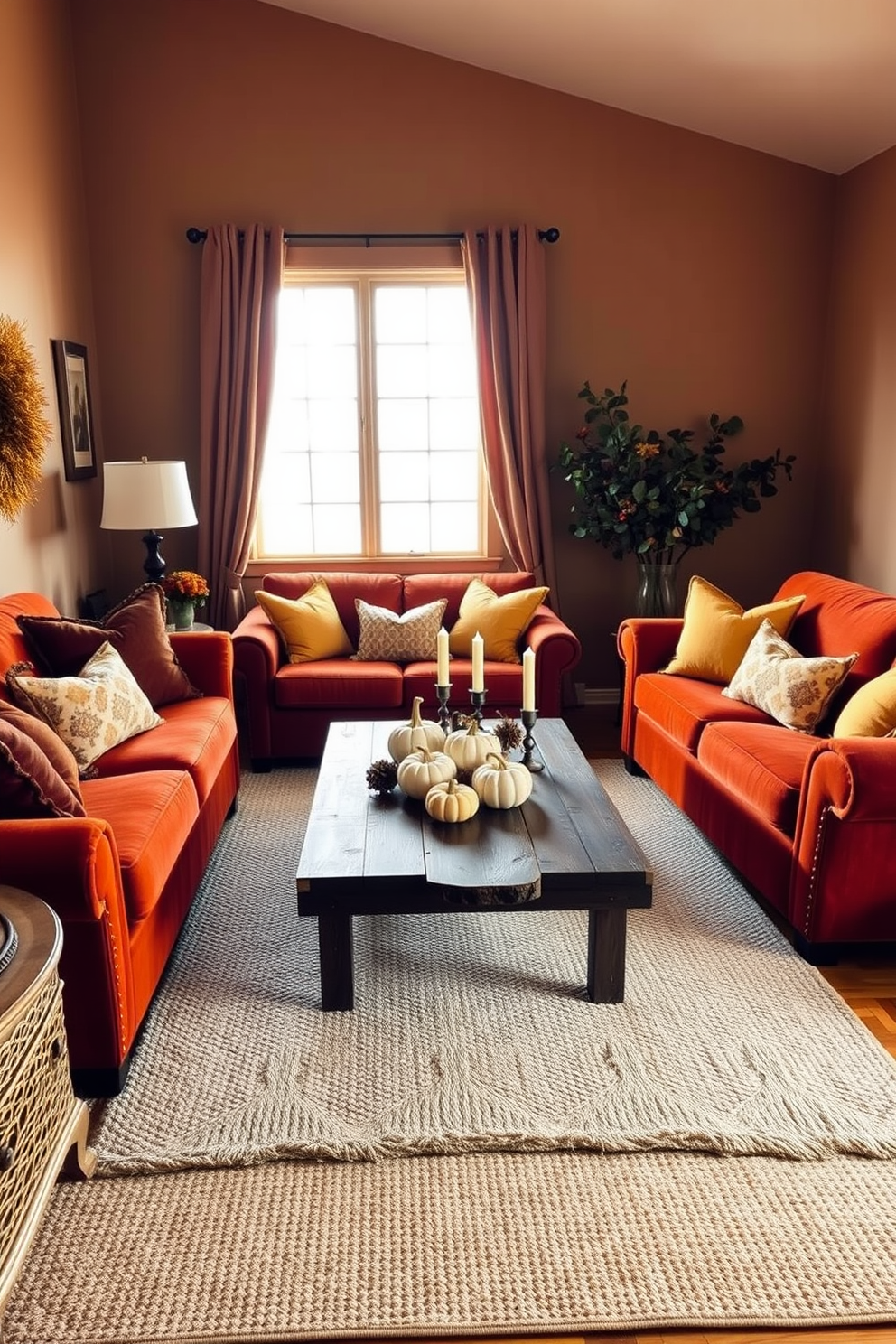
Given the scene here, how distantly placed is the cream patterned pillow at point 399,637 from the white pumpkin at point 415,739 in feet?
5.18

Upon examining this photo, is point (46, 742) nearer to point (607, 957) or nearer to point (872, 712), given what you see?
point (607, 957)

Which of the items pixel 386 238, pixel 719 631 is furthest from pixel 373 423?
pixel 719 631

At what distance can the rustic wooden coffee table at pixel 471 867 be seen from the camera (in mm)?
2424

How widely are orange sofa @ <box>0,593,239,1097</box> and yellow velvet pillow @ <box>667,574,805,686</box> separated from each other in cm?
193

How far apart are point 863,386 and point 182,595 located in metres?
3.39

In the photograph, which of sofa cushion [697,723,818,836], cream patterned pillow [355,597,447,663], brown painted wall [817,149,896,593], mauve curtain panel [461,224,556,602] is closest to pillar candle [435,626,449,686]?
sofa cushion [697,723,818,836]

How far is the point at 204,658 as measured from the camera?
12.8ft

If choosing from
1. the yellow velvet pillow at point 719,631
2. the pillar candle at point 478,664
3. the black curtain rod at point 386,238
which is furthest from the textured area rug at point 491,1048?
the black curtain rod at point 386,238

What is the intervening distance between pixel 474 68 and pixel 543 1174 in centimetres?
485

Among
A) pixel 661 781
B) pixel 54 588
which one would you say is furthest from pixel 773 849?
pixel 54 588

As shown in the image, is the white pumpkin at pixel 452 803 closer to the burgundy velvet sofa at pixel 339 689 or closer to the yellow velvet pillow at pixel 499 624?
the burgundy velvet sofa at pixel 339 689

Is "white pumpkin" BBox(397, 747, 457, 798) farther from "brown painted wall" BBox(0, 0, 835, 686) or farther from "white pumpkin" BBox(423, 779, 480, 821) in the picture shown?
"brown painted wall" BBox(0, 0, 835, 686)

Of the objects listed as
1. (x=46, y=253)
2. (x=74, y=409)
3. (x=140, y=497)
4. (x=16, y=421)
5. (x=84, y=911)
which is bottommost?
(x=84, y=911)

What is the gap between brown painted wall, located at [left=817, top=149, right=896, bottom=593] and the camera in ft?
14.8
